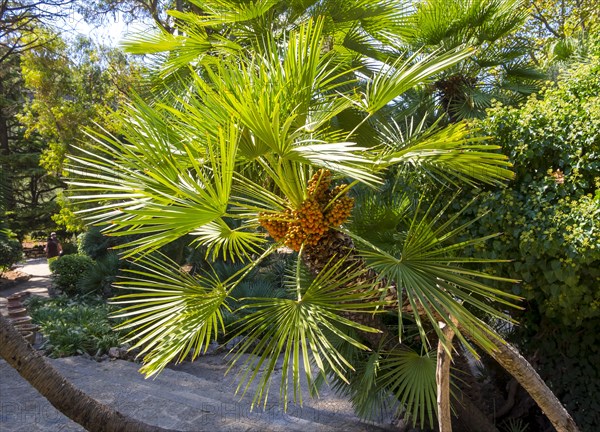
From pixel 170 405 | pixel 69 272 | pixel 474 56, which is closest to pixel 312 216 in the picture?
pixel 170 405

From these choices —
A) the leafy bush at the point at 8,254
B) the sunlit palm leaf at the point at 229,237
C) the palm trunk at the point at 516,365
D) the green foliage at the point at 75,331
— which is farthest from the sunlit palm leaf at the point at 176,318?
the leafy bush at the point at 8,254

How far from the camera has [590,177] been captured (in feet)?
11.7

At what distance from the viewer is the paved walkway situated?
429cm

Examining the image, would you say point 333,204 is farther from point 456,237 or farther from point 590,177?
point 590,177

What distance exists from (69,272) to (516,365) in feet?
35.3

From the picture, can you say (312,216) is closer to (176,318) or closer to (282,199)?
(282,199)

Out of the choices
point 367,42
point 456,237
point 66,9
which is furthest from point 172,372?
point 66,9

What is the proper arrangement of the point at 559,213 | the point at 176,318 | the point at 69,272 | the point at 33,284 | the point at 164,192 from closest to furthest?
1. the point at 164,192
2. the point at 176,318
3. the point at 559,213
4. the point at 69,272
5. the point at 33,284

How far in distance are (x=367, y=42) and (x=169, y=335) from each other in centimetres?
285

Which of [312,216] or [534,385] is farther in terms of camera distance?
[534,385]

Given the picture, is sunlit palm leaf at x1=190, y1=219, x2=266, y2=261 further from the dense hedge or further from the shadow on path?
the shadow on path

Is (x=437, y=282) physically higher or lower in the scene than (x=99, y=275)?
higher

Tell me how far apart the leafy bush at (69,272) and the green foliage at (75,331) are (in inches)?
77.4

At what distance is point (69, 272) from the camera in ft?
37.3
